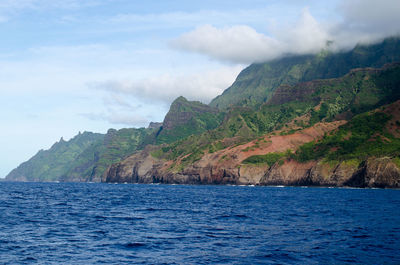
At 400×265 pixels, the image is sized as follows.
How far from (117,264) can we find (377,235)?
32107 millimetres

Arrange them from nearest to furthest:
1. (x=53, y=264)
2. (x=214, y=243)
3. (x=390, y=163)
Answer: (x=53, y=264) < (x=214, y=243) < (x=390, y=163)

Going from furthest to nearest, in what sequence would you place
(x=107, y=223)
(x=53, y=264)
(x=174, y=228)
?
(x=107, y=223) < (x=174, y=228) < (x=53, y=264)

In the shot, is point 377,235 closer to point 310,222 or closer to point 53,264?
point 310,222

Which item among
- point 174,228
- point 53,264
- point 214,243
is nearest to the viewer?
point 53,264

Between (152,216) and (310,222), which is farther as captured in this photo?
(152,216)

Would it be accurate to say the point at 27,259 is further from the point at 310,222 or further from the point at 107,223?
the point at 310,222

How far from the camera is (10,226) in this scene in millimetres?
56312

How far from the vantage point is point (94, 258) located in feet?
122

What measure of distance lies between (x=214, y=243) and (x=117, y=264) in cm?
1279

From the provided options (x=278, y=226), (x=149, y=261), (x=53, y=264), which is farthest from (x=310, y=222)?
(x=53, y=264)

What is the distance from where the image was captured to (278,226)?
5791 cm

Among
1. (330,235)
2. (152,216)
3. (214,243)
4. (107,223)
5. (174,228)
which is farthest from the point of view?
(152,216)

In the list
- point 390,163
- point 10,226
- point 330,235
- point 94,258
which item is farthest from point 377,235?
point 390,163

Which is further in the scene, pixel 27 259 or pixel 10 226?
pixel 10 226
